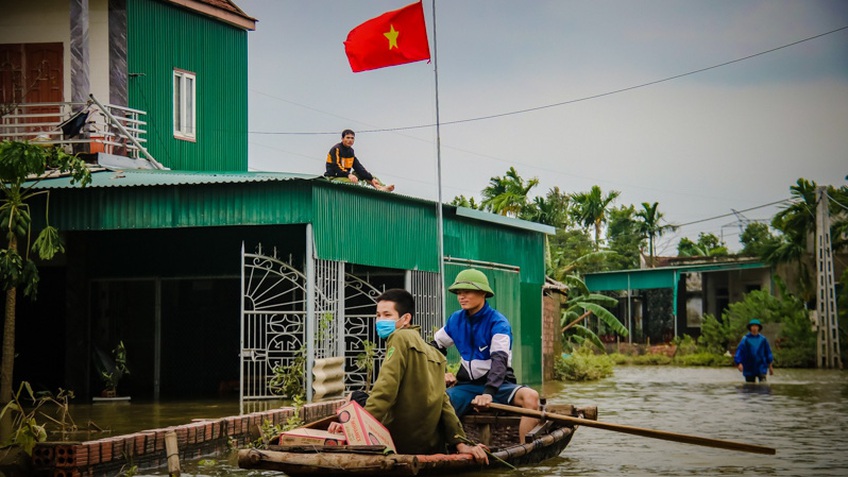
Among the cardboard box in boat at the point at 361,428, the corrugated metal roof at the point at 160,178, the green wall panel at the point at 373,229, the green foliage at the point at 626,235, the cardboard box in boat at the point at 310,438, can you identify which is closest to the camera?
the cardboard box in boat at the point at 361,428

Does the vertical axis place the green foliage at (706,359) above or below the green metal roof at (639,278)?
below

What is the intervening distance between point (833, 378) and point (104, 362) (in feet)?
60.7

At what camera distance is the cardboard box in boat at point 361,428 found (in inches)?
351

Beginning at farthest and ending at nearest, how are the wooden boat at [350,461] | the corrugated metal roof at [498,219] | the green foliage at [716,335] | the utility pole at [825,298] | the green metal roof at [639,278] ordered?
1. the green metal roof at [639,278]
2. the green foliage at [716,335]
3. the utility pole at [825,298]
4. the corrugated metal roof at [498,219]
5. the wooden boat at [350,461]

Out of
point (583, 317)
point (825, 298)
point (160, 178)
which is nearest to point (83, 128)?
point (160, 178)

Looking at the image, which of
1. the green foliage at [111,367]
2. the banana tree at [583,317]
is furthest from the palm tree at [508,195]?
the green foliage at [111,367]

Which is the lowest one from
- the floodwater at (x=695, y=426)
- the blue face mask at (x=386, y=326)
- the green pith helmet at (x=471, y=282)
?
the floodwater at (x=695, y=426)

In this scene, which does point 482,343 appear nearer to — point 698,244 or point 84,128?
point 84,128

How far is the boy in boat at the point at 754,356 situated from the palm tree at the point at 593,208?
1331 inches

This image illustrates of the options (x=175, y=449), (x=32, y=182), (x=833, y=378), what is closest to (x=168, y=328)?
(x=32, y=182)

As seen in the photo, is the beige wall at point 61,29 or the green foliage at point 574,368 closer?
the beige wall at point 61,29

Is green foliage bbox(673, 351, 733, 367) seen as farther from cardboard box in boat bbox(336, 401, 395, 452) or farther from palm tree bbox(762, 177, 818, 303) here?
cardboard box in boat bbox(336, 401, 395, 452)

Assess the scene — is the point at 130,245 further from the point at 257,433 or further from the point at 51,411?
the point at 257,433

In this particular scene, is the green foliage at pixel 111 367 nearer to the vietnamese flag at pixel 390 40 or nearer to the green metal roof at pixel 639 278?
the vietnamese flag at pixel 390 40
